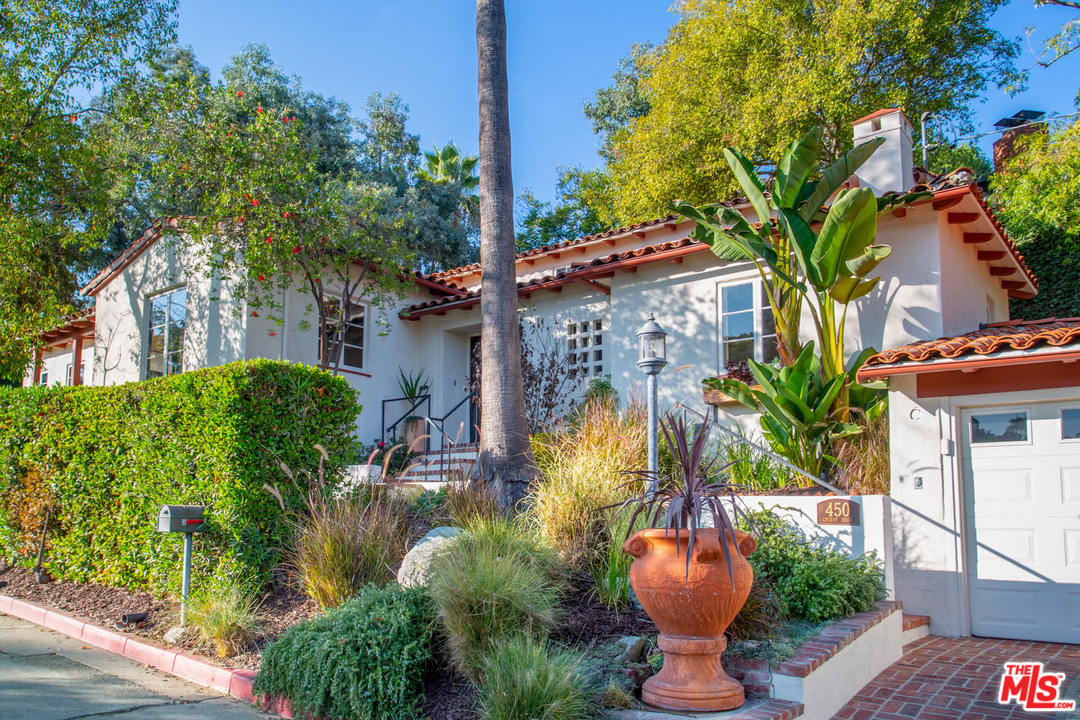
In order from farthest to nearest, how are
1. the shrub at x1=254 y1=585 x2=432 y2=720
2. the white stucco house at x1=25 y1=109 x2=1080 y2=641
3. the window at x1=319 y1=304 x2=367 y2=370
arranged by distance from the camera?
the window at x1=319 y1=304 x2=367 y2=370
the white stucco house at x1=25 y1=109 x2=1080 y2=641
the shrub at x1=254 y1=585 x2=432 y2=720

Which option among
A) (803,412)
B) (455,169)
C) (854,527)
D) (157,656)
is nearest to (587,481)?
(854,527)

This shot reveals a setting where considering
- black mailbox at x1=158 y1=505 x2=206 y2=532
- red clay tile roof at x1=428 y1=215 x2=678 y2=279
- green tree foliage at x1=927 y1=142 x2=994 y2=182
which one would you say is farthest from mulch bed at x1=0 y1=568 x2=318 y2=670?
green tree foliage at x1=927 y1=142 x2=994 y2=182

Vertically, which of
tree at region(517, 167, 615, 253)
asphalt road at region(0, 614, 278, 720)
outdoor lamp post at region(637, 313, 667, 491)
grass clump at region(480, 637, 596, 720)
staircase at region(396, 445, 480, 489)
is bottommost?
asphalt road at region(0, 614, 278, 720)

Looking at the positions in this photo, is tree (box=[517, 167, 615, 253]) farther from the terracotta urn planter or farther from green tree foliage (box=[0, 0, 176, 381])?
the terracotta urn planter

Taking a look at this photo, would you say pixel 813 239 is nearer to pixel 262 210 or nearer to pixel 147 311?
pixel 262 210

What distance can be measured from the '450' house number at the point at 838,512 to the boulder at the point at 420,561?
337cm

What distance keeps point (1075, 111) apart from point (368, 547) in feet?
43.3

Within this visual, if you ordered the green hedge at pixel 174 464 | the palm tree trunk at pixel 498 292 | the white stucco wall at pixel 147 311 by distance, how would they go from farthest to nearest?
1. the white stucco wall at pixel 147 311
2. the palm tree trunk at pixel 498 292
3. the green hedge at pixel 174 464

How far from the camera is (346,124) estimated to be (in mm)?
24984

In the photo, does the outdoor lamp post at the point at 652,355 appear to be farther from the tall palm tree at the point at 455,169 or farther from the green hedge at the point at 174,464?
the tall palm tree at the point at 455,169

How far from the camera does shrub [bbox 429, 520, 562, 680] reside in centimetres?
484

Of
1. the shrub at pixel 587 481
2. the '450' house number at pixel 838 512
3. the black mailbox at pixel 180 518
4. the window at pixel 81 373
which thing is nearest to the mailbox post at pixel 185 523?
the black mailbox at pixel 180 518

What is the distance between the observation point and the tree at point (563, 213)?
24109 millimetres

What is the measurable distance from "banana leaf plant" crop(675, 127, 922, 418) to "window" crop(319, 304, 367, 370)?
681cm
